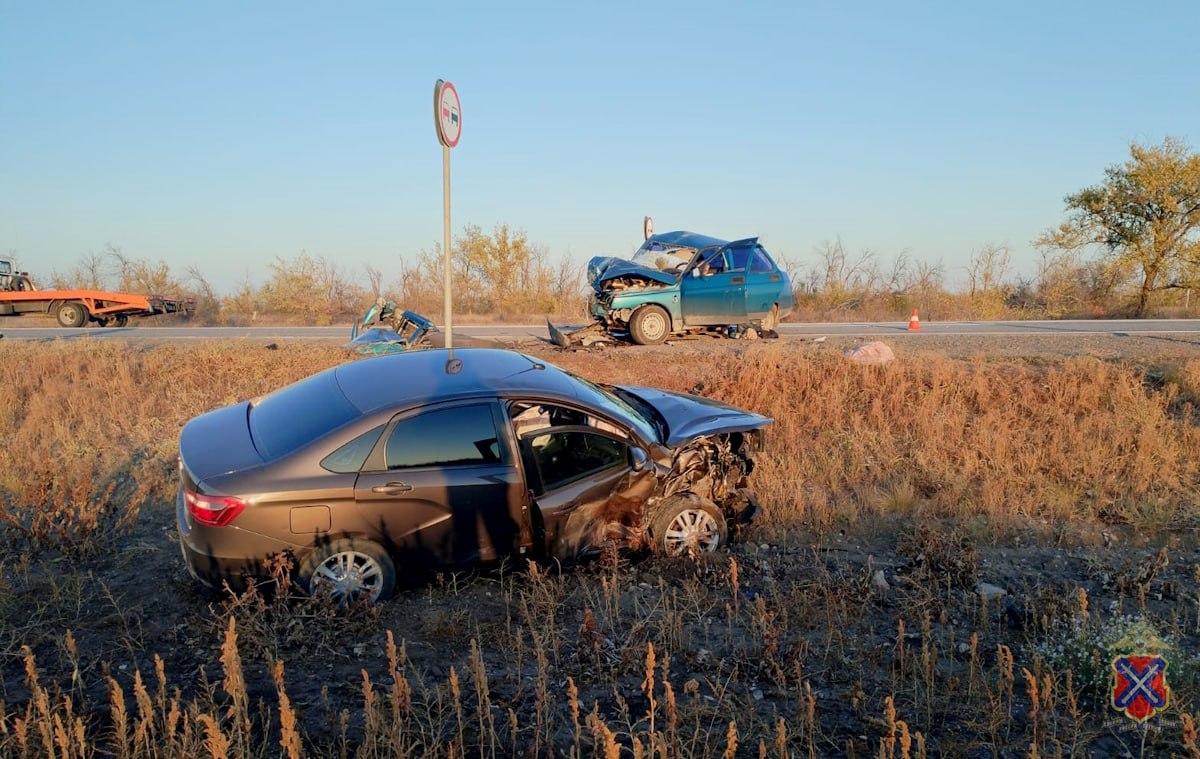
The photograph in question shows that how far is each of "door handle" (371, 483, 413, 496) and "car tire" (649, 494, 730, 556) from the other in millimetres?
1666

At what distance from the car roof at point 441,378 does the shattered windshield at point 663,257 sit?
807cm

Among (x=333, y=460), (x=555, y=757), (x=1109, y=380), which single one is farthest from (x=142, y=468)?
(x=1109, y=380)

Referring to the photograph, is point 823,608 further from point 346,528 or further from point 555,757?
point 346,528

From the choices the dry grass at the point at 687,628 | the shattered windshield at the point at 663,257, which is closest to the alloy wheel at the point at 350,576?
the dry grass at the point at 687,628

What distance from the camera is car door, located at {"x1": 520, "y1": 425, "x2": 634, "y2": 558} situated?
15.5 feet

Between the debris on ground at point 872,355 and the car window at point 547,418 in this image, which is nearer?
the car window at point 547,418

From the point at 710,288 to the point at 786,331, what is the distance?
365cm

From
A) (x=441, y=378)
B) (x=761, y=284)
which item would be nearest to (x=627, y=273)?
(x=761, y=284)

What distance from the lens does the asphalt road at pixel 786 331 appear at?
1388cm

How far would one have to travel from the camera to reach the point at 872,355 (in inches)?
396

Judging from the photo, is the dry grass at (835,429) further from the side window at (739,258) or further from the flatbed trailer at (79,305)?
the flatbed trailer at (79,305)

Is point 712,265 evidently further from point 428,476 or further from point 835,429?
point 428,476

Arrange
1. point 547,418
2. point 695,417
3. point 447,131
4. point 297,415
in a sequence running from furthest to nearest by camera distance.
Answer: point 447,131 → point 695,417 → point 547,418 → point 297,415

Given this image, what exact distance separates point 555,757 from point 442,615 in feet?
4.58
